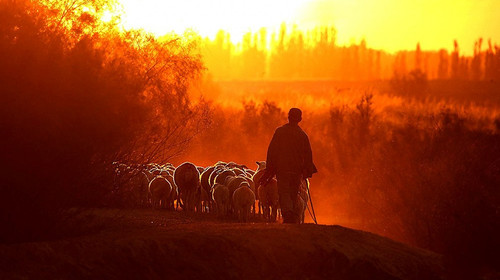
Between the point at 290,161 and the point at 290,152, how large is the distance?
17cm

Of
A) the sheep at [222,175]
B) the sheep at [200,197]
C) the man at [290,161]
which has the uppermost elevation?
the man at [290,161]

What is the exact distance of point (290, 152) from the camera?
57.4 feet

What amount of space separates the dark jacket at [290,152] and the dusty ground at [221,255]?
1.60 metres

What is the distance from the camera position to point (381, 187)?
29953mm

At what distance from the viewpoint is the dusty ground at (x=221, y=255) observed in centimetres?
1288

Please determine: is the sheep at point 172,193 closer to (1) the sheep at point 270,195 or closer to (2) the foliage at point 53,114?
(1) the sheep at point 270,195

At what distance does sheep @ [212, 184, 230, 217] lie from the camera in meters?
24.5

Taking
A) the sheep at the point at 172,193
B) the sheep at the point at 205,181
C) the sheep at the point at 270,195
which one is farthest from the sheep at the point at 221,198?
the sheep at the point at 205,181

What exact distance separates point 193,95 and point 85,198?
11.1 metres

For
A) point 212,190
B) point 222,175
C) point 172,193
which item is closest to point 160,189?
point 172,193

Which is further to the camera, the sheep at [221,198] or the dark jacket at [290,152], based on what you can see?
the sheep at [221,198]

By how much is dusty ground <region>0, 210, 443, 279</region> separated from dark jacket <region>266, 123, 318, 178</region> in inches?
63.0

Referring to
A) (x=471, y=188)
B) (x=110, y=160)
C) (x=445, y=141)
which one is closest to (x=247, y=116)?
(x=445, y=141)

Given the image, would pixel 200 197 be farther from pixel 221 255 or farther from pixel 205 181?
pixel 221 255
